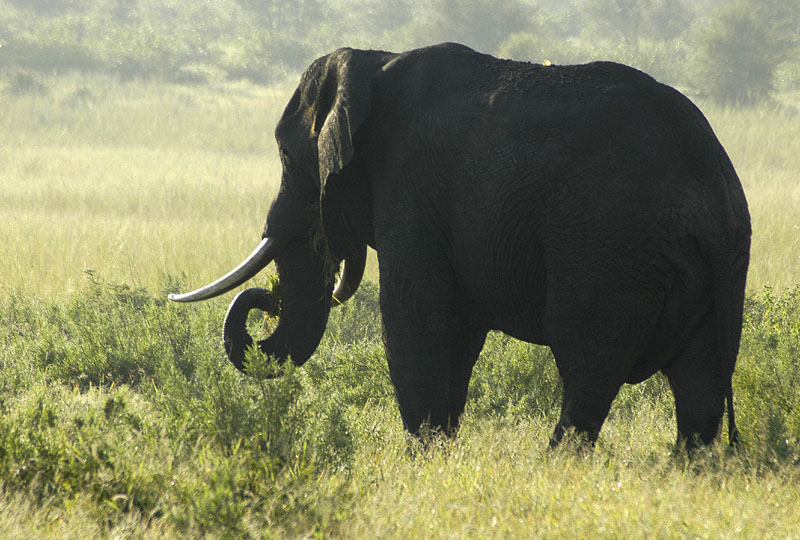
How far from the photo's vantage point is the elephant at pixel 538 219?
12.7 ft

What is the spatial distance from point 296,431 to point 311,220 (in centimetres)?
134

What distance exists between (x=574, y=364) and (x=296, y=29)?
199 ft

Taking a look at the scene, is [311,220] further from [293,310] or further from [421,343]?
[421,343]

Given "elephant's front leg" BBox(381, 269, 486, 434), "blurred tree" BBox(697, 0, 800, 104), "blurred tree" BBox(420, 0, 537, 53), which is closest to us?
"elephant's front leg" BBox(381, 269, 486, 434)

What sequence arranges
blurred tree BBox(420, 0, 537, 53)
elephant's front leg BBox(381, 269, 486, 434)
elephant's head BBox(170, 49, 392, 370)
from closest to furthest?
elephant's front leg BBox(381, 269, 486, 434) → elephant's head BBox(170, 49, 392, 370) → blurred tree BBox(420, 0, 537, 53)

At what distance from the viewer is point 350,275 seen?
545cm

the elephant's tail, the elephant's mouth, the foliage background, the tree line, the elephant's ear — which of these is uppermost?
the tree line

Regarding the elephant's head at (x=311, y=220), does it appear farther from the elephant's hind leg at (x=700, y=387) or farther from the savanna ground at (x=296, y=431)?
the elephant's hind leg at (x=700, y=387)

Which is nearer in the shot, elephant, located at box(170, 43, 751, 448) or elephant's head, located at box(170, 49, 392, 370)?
elephant, located at box(170, 43, 751, 448)

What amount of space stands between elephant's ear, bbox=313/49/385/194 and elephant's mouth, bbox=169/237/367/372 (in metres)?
0.64

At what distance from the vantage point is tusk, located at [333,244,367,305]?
5.32 metres

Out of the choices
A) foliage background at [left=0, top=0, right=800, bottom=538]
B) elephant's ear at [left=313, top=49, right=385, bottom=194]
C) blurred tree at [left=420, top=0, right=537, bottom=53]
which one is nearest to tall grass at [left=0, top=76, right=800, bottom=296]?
foliage background at [left=0, top=0, right=800, bottom=538]

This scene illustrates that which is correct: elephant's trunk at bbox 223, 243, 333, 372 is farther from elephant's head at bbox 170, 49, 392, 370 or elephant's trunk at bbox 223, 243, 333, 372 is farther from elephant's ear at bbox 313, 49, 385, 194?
elephant's ear at bbox 313, 49, 385, 194

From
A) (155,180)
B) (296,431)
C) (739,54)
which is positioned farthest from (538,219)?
(739,54)
